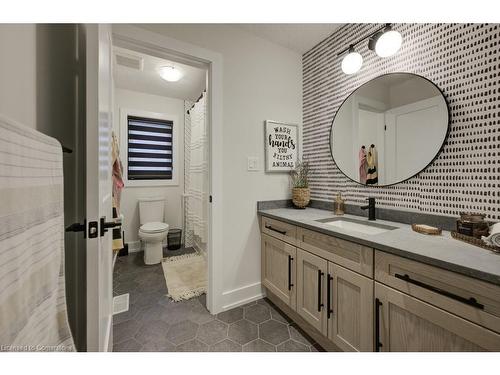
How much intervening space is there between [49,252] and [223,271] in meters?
1.33

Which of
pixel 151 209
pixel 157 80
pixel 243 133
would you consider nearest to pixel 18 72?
pixel 243 133

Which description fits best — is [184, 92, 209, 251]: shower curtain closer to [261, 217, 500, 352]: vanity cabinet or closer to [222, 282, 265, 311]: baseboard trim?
[222, 282, 265, 311]: baseboard trim

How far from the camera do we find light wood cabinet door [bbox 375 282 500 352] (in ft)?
2.31

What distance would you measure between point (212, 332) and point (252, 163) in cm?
130

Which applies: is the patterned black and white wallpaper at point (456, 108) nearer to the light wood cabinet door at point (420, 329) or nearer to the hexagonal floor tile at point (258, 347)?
the light wood cabinet door at point (420, 329)

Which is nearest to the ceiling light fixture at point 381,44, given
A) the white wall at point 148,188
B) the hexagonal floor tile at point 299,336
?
the hexagonal floor tile at point 299,336

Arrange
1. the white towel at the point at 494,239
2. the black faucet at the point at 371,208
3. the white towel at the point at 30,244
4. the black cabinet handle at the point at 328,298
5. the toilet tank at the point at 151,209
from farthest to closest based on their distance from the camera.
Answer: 1. the toilet tank at the point at 151,209
2. the black faucet at the point at 371,208
3. the black cabinet handle at the point at 328,298
4. the white towel at the point at 494,239
5. the white towel at the point at 30,244

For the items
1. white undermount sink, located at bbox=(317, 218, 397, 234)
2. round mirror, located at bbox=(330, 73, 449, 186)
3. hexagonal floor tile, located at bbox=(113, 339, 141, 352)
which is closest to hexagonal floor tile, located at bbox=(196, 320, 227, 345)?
hexagonal floor tile, located at bbox=(113, 339, 141, 352)

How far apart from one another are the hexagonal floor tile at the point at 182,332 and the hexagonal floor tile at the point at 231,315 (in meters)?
0.20

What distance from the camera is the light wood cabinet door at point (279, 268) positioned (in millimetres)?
1508

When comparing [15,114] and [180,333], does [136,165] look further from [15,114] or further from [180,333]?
[15,114]

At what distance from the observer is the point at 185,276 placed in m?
2.25
